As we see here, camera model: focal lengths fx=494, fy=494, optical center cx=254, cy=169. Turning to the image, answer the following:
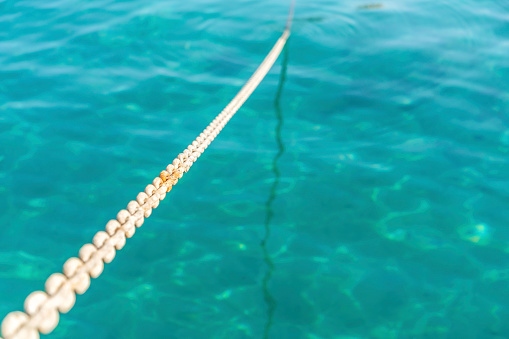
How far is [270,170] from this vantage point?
4.46m

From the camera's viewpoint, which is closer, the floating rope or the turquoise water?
the floating rope

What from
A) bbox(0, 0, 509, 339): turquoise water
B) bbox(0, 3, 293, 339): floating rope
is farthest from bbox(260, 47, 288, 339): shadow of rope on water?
bbox(0, 3, 293, 339): floating rope

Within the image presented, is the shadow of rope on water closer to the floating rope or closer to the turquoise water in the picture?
the turquoise water

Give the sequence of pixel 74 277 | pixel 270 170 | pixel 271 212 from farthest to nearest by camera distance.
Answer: pixel 270 170 < pixel 271 212 < pixel 74 277

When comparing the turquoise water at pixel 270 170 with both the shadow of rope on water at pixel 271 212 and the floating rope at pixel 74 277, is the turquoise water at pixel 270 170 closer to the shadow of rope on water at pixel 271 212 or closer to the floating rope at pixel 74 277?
the shadow of rope on water at pixel 271 212

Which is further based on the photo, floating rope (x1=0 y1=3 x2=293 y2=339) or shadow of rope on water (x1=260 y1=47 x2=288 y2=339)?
shadow of rope on water (x1=260 y1=47 x2=288 y2=339)

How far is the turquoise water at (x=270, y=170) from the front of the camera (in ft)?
11.3

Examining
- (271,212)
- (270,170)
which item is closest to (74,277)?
(271,212)

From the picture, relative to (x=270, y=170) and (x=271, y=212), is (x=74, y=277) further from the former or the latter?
(x=270, y=170)

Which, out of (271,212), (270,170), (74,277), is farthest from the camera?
(270,170)

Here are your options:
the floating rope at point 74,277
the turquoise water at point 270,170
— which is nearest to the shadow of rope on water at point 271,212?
the turquoise water at point 270,170

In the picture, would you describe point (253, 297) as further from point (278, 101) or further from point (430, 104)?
point (430, 104)

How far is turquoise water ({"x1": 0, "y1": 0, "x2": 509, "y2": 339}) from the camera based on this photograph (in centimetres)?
343

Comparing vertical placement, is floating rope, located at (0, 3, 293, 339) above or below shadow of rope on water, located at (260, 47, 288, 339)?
above
